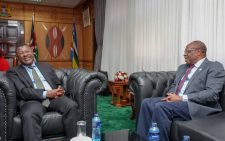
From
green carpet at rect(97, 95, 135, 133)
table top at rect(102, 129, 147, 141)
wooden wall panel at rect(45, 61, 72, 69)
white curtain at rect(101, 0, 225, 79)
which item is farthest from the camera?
wooden wall panel at rect(45, 61, 72, 69)

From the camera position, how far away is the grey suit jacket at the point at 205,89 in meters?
2.14

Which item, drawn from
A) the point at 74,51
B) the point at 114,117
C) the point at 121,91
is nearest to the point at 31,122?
the point at 114,117

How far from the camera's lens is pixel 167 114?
6.81ft

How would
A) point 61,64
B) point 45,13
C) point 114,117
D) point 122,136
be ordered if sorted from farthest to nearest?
1. point 61,64
2. point 45,13
3. point 114,117
4. point 122,136

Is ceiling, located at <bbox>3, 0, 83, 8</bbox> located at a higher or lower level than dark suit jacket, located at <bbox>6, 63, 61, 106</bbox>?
higher

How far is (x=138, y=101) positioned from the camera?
262 cm

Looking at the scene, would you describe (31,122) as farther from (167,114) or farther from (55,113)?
(167,114)

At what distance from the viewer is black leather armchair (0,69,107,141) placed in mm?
2082

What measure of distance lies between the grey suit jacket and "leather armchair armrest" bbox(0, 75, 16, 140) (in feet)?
5.57

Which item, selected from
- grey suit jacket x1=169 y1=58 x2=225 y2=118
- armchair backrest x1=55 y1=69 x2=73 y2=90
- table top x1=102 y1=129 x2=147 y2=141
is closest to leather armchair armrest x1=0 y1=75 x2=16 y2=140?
armchair backrest x1=55 y1=69 x2=73 y2=90

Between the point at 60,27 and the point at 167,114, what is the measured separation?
244 inches

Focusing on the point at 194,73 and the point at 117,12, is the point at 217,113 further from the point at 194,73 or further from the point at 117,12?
the point at 117,12

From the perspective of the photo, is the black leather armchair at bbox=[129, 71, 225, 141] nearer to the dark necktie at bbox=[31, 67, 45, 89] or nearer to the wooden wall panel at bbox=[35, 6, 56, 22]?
the dark necktie at bbox=[31, 67, 45, 89]

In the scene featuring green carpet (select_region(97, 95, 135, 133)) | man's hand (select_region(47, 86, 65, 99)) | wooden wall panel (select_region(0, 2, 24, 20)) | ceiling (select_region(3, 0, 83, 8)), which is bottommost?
green carpet (select_region(97, 95, 135, 133))
